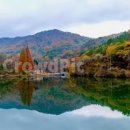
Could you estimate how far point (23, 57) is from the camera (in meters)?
102

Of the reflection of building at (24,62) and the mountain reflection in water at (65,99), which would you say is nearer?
the mountain reflection in water at (65,99)

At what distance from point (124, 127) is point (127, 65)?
60.2 metres

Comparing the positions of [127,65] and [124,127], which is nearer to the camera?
[124,127]

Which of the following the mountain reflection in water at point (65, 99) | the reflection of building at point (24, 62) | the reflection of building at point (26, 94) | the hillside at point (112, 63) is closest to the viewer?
the mountain reflection in water at point (65, 99)

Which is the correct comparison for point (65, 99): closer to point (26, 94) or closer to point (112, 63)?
point (26, 94)

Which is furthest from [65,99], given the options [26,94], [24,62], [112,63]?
[24,62]

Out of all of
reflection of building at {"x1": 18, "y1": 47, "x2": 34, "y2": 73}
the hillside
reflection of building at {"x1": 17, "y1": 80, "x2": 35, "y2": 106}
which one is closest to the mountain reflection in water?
reflection of building at {"x1": 17, "y1": 80, "x2": 35, "y2": 106}

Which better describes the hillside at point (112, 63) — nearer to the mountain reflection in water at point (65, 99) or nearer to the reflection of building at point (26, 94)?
the mountain reflection in water at point (65, 99)

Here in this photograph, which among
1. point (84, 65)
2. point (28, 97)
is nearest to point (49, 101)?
point (28, 97)

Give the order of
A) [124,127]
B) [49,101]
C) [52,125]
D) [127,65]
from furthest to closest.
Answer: [127,65] < [49,101] < [52,125] < [124,127]

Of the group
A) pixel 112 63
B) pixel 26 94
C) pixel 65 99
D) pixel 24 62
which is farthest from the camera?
pixel 24 62

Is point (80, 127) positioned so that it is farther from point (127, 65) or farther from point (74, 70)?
point (74, 70)

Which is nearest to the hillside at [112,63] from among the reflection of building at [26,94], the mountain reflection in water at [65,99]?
the mountain reflection in water at [65,99]

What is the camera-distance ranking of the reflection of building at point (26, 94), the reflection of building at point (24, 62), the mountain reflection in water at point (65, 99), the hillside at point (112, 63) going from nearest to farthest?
1. the mountain reflection in water at point (65, 99)
2. the reflection of building at point (26, 94)
3. the hillside at point (112, 63)
4. the reflection of building at point (24, 62)
